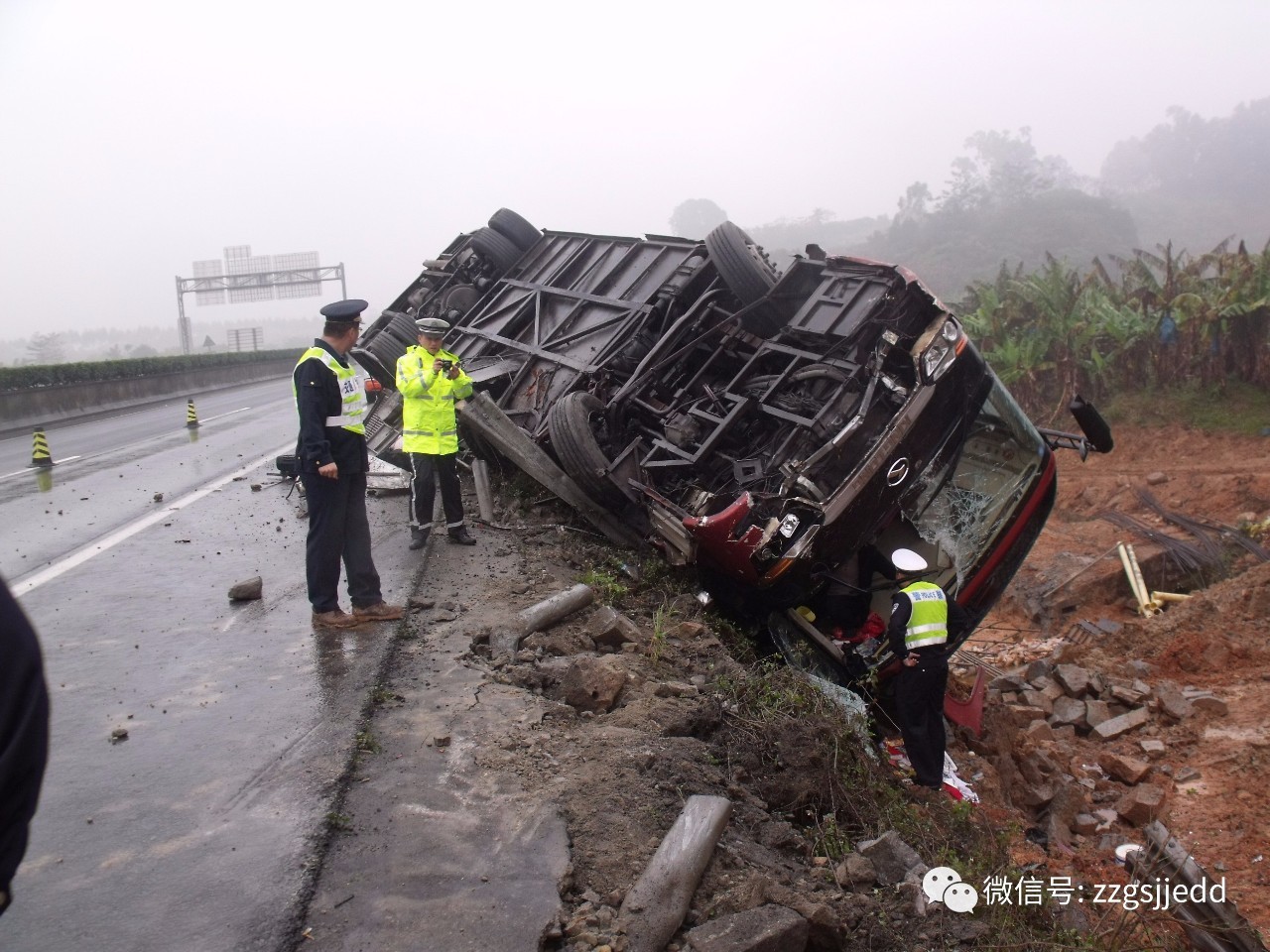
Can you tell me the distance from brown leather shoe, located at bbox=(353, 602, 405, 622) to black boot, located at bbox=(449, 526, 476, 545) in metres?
1.75

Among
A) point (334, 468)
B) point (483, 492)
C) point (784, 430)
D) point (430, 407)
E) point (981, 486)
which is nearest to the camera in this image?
point (334, 468)

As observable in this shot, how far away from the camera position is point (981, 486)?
693 cm

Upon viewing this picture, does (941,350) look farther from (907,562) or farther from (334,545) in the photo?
(334,545)

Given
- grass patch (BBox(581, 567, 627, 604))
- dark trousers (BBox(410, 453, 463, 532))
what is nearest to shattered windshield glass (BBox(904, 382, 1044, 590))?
grass patch (BBox(581, 567, 627, 604))

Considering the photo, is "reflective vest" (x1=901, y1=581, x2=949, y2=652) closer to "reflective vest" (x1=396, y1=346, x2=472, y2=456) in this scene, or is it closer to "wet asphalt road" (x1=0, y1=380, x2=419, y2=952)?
"wet asphalt road" (x1=0, y1=380, x2=419, y2=952)

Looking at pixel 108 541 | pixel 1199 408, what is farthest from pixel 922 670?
pixel 1199 408

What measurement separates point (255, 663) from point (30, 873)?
1766mm

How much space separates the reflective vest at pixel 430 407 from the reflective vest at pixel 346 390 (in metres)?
1.50

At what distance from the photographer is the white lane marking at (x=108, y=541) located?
A: 6220mm

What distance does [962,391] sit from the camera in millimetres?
6336

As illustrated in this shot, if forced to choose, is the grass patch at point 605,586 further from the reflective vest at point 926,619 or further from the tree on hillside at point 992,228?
the tree on hillside at point 992,228

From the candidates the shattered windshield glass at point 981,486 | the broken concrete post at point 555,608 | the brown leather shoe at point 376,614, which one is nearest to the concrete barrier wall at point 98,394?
the brown leather shoe at point 376,614

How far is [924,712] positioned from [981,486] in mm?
1839

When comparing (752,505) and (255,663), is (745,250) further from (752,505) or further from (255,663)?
(255,663)
